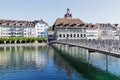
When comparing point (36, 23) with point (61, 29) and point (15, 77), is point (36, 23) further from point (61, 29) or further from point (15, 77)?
point (15, 77)

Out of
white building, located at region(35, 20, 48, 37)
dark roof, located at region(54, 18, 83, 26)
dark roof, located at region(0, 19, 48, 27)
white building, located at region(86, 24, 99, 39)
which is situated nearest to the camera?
dark roof, located at region(0, 19, 48, 27)

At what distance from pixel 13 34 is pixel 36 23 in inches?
691

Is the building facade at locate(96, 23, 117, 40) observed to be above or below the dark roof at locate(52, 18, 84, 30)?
below

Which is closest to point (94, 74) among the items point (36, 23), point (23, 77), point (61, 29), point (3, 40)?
point (23, 77)

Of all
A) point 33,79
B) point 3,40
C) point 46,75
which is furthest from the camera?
point 3,40

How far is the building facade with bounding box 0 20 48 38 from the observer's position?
160750 mm

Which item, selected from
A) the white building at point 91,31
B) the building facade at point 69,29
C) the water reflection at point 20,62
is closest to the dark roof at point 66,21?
the building facade at point 69,29

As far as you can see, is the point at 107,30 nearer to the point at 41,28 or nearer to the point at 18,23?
the point at 41,28

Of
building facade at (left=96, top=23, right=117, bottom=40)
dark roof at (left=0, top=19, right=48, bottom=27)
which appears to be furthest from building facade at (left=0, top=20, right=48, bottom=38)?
building facade at (left=96, top=23, right=117, bottom=40)

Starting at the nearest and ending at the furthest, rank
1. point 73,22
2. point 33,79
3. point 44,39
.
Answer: point 33,79 → point 44,39 → point 73,22

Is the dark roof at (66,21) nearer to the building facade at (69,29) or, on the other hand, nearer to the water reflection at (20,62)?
the building facade at (69,29)

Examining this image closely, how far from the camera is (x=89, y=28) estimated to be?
562 feet

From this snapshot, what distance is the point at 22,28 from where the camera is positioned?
166m

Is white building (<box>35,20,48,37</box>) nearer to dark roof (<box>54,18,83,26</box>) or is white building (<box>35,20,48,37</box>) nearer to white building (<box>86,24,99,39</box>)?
dark roof (<box>54,18,83,26</box>)
